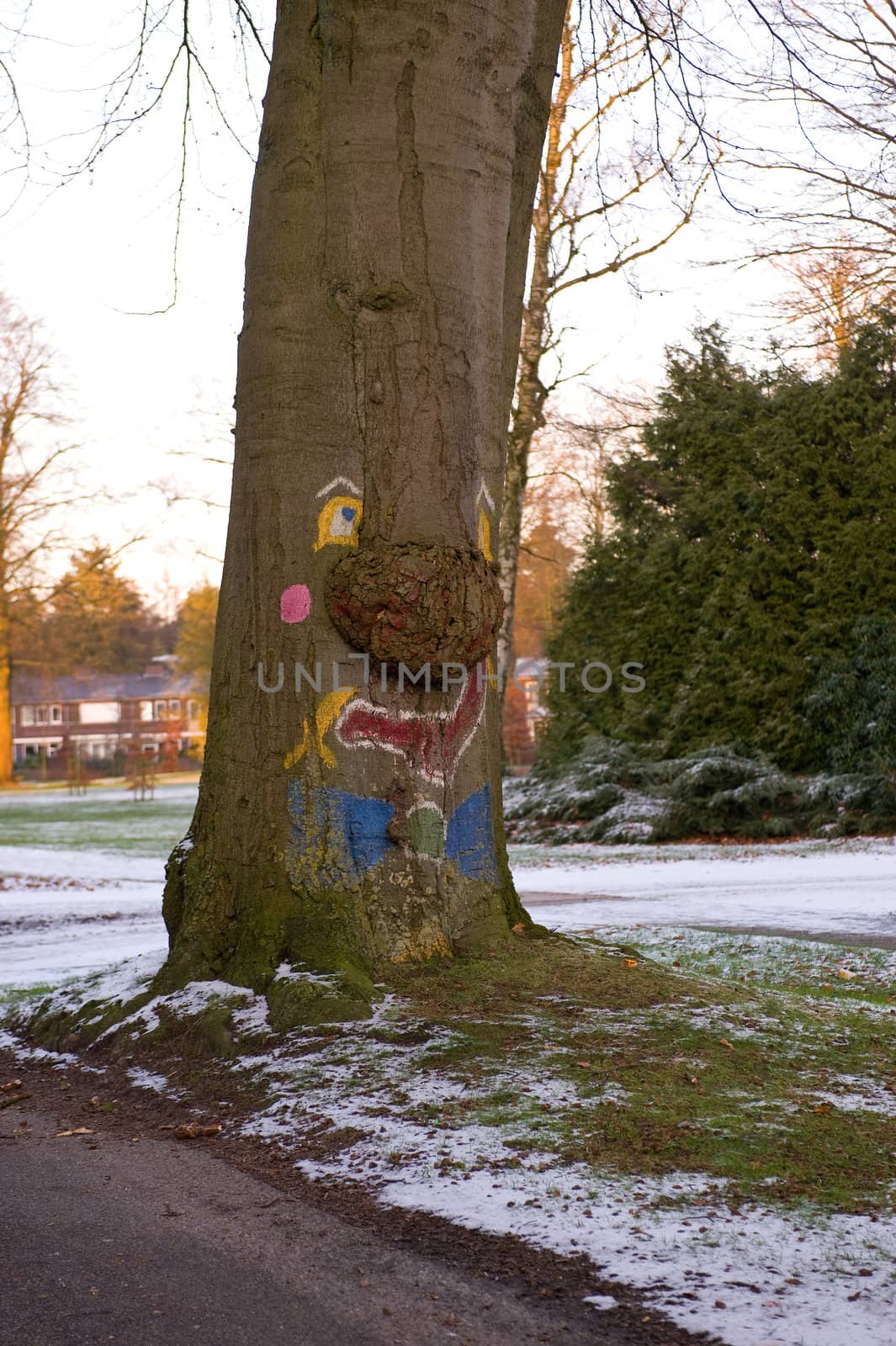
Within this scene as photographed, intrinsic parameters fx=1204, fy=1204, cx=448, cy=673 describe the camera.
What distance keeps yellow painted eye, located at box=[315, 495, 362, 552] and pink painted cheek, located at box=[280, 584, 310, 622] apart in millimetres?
202

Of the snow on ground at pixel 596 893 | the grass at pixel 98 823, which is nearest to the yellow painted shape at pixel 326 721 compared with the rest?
the snow on ground at pixel 596 893

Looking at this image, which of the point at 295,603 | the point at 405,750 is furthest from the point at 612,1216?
the point at 295,603

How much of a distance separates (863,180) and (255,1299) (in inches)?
730

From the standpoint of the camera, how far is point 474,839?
5129mm

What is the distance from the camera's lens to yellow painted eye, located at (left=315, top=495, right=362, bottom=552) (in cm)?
486

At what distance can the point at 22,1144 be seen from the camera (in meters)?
3.97

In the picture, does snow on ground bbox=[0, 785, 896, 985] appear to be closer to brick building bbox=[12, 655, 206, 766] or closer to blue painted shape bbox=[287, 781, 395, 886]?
blue painted shape bbox=[287, 781, 395, 886]

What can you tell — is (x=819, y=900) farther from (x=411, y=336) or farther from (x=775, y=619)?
(x=775, y=619)

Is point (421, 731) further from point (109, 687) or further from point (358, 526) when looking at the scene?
point (109, 687)

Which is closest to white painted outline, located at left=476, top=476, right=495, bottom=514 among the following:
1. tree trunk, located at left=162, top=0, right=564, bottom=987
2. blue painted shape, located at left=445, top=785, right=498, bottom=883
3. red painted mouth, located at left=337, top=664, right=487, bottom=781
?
tree trunk, located at left=162, top=0, right=564, bottom=987

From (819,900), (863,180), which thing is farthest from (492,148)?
(863,180)

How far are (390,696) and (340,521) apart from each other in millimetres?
736

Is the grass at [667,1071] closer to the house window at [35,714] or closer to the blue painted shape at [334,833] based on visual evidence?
the blue painted shape at [334,833]

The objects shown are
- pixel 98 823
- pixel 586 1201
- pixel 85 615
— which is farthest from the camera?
pixel 85 615
